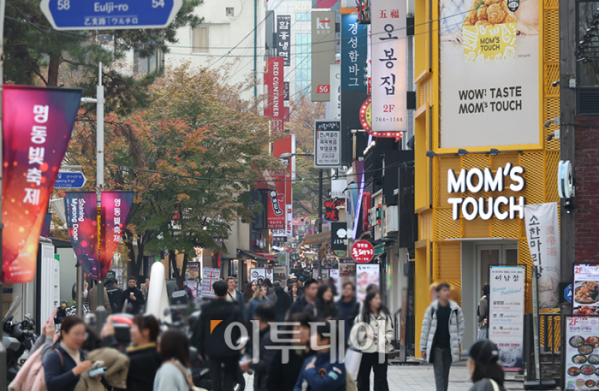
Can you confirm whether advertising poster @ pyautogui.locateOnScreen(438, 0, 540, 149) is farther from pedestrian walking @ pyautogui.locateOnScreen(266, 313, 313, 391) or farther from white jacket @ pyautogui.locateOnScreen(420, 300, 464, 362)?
pedestrian walking @ pyautogui.locateOnScreen(266, 313, 313, 391)

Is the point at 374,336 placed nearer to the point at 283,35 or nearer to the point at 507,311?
the point at 507,311

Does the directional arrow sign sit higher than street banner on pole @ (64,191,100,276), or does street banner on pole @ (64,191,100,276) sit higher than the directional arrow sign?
the directional arrow sign

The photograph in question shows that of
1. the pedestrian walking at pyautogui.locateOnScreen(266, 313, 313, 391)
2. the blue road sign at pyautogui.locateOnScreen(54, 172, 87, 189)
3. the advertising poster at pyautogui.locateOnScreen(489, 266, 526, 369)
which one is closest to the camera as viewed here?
the pedestrian walking at pyautogui.locateOnScreen(266, 313, 313, 391)

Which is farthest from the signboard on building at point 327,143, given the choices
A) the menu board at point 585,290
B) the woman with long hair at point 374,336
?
the woman with long hair at point 374,336

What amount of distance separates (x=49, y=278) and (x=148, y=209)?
13.7m

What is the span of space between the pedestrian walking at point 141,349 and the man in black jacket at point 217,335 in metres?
0.34

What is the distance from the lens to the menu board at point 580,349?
1282 cm

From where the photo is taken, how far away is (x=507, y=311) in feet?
48.1

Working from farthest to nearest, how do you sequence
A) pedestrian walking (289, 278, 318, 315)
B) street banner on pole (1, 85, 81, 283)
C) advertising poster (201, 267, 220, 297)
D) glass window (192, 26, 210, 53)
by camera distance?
glass window (192, 26, 210, 53) < advertising poster (201, 267, 220, 297) < street banner on pole (1, 85, 81, 283) < pedestrian walking (289, 278, 318, 315)

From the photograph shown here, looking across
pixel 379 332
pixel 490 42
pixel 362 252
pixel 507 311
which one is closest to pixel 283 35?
pixel 362 252

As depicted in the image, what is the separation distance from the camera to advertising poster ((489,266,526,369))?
14.6m

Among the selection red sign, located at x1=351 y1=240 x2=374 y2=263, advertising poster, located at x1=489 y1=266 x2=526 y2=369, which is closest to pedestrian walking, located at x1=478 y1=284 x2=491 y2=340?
advertising poster, located at x1=489 y1=266 x2=526 y2=369

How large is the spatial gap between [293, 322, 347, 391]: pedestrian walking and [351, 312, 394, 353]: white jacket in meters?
0.33

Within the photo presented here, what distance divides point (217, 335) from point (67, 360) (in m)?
1.29
